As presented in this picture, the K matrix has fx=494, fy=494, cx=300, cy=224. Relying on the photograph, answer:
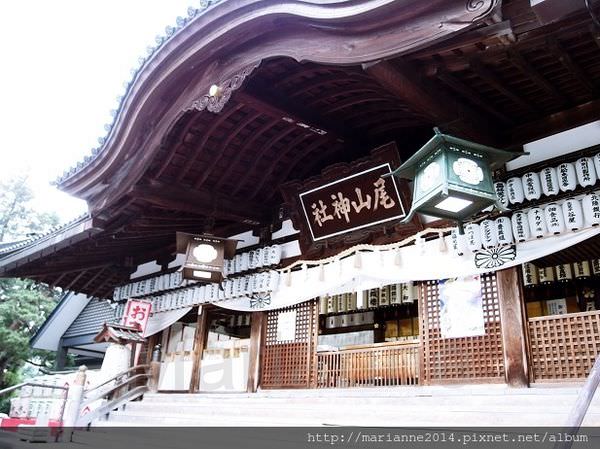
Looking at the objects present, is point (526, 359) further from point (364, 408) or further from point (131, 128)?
point (131, 128)

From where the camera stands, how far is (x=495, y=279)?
6926 mm

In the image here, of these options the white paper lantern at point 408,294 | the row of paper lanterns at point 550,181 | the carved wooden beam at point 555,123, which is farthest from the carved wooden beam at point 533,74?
the white paper lantern at point 408,294

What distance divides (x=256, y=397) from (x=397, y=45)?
6.61 metres

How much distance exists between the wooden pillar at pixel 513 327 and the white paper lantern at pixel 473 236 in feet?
1.52

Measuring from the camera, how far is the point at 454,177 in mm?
5262

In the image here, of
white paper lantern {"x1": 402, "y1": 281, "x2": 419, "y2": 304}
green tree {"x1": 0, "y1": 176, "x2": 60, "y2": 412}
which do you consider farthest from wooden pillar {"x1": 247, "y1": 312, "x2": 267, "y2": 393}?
green tree {"x1": 0, "y1": 176, "x2": 60, "y2": 412}

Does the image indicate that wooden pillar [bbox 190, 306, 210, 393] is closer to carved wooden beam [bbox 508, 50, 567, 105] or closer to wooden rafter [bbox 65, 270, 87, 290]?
wooden rafter [bbox 65, 270, 87, 290]

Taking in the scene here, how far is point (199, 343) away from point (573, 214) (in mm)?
7938

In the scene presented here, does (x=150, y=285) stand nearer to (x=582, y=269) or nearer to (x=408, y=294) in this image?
(x=408, y=294)

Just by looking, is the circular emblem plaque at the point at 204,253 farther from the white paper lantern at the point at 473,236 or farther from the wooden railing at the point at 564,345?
the wooden railing at the point at 564,345

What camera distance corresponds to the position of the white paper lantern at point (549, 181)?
21.1 feet

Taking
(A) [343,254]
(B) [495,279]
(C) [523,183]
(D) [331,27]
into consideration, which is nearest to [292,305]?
(A) [343,254]

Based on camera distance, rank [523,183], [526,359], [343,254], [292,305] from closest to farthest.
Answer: [526,359] → [523,183] → [343,254] → [292,305]

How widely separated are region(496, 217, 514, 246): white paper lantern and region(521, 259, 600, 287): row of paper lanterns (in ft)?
8.84
